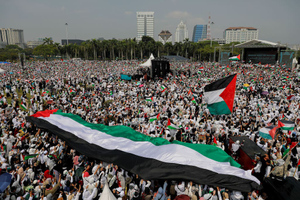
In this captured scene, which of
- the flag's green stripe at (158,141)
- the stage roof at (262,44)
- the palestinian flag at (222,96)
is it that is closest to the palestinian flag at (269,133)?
the palestinian flag at (222,96)

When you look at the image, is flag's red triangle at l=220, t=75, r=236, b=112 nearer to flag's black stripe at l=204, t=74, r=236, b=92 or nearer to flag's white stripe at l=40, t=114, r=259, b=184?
flag's black stripe at l=204, t=74, r=236, b=92

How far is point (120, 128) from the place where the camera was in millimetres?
8984

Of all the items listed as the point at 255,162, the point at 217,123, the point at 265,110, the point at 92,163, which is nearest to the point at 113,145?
the point at 92,163

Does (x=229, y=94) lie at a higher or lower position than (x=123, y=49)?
lower

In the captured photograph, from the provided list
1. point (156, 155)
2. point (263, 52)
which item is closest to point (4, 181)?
point (156, 155)

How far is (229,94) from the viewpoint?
8.13 meters

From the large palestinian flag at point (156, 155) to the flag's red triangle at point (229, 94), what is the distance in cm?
216

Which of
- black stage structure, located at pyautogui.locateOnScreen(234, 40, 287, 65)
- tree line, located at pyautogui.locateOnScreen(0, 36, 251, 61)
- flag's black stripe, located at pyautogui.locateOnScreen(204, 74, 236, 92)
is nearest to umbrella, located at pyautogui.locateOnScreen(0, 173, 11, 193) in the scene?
flag's black stripe, located at pyautogui.locateOnScreen(204, 74, 236, 92)

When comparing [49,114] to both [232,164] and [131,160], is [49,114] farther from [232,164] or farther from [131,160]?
[232,164]

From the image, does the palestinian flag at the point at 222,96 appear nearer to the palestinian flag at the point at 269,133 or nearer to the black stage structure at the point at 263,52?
the palestinian flag at the point at 269,133

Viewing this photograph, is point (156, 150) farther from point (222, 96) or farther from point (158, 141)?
point (222, 96)

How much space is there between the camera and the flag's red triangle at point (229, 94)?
8.07 metres

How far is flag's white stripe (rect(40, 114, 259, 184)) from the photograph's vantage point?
18.9ft

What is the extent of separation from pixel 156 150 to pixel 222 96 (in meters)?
3.61
